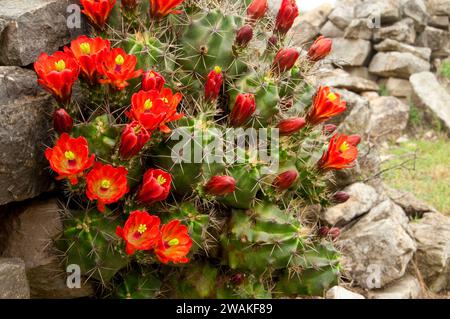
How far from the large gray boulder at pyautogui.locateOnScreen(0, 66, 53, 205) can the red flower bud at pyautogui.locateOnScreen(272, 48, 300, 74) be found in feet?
4.51

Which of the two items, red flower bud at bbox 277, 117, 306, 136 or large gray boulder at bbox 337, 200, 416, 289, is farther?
large gray boulder at bbox 337, 200, 416, 289

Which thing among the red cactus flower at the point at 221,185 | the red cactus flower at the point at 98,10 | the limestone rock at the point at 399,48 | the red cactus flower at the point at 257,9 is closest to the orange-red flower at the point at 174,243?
the red cactus flower at the point at 221,185

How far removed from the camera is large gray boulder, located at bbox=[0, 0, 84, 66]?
118 inches

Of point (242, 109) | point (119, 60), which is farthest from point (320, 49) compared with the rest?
point (119, 60)

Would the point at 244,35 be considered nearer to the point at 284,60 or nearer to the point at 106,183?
the point at 284,60

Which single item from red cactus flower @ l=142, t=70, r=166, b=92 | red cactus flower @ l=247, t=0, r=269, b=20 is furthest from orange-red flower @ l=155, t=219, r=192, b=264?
red cactus flower @ l=247, t=0, r=269, b=20

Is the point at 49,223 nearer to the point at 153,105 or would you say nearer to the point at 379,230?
the point at 153,105

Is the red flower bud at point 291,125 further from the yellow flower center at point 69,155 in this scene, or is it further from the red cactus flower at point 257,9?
the yellow flower center at point 69,155

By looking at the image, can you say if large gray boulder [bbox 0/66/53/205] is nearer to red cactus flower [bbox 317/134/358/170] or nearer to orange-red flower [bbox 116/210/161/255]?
orange-red flower [bbox 116/210/161/255]

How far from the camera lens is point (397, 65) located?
34.2 feet

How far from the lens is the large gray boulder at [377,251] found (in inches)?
183

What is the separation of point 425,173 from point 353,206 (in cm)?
332

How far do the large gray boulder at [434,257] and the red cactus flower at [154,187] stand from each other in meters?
3.13
